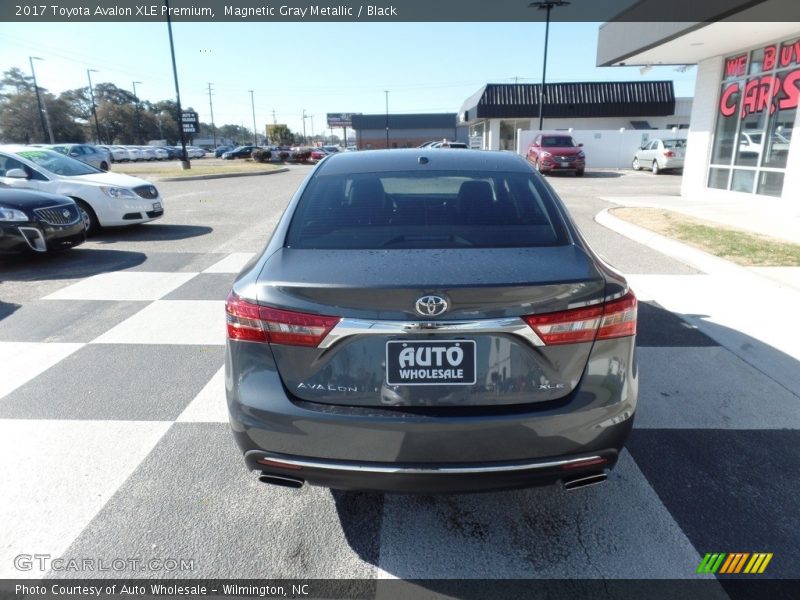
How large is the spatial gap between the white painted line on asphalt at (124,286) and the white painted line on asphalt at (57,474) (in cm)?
285

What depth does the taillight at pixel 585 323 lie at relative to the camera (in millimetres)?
1995

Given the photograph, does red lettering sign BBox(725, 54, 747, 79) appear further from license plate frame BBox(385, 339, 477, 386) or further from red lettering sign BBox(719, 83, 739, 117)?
license plate frame BBox(385, 339, 477, 386)

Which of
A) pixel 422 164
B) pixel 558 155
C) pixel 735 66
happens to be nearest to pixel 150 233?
pixel 422 164

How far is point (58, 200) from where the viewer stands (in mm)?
7484

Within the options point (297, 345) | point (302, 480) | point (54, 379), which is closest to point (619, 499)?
point (302, 480)

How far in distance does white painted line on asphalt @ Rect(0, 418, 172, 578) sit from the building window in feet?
43.9

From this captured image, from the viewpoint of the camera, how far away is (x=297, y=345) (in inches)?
79.8

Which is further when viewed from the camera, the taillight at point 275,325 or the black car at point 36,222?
the black car at point 36,222

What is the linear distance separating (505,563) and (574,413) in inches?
29.8

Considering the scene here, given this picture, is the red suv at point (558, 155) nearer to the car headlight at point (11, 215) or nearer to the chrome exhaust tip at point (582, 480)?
the car headlight at point (11, 215)

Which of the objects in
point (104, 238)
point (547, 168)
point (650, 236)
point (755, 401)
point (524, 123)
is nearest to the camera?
point (755, 401)

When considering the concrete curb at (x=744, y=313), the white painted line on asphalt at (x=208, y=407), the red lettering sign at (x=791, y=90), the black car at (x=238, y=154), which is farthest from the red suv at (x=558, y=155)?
the black car at (x=238, y=154)

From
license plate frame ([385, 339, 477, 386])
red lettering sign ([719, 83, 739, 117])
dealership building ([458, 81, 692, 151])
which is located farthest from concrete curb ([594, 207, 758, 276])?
dealership building ([458, 81, 692, 151])

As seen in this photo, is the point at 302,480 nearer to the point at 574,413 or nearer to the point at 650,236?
the point at 574,413
